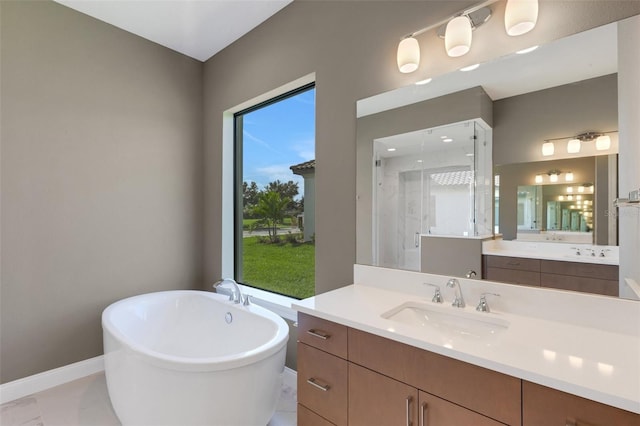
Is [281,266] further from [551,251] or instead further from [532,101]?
[532,101]

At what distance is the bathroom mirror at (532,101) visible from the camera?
1220mm

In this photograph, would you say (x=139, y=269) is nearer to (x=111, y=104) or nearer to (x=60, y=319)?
(x=60, y=319)

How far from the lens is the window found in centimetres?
263

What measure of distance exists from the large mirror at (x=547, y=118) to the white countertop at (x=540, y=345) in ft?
1.15

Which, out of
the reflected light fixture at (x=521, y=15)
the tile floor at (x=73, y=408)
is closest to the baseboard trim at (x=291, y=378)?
the tile floor at (x=73, y=408)

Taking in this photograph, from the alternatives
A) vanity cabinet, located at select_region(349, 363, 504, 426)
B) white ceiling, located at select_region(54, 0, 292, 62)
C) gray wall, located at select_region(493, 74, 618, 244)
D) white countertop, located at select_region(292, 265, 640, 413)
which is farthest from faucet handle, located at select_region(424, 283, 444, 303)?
white ceiling, located at select_region(54, 0, 292, 62)

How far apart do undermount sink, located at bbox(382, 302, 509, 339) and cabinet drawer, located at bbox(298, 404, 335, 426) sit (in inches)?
21.2

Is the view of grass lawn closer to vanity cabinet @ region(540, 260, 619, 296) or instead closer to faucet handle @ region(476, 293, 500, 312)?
faucet handle @ region(476, 293, 500, 312)

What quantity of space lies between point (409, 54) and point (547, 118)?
2.37 ft

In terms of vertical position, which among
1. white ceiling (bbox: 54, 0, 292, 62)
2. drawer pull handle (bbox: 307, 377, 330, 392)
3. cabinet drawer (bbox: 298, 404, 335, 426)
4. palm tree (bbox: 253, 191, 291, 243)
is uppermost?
white ceiling (bbox: 54, 0, 292, 62)

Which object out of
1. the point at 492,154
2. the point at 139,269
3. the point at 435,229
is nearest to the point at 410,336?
the point at 435,229

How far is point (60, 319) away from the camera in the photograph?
238cm

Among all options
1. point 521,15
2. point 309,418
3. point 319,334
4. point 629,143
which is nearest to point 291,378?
point 309,418

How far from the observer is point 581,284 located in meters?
1.24
